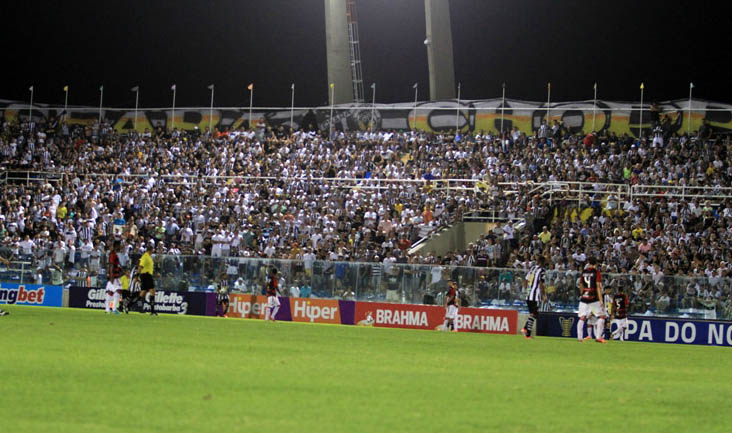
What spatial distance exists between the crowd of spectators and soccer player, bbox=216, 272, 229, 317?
3.96m

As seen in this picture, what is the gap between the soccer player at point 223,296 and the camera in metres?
33.7

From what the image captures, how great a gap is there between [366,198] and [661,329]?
17.2m

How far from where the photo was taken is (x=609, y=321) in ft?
95.7

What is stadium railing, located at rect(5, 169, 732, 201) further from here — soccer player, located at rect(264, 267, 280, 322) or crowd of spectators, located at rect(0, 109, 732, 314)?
soccer player, located at rect(264, 267, 280, 322)

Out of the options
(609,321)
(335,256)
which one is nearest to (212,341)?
(609,321)

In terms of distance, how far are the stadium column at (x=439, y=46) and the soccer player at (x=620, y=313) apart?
84.2ft

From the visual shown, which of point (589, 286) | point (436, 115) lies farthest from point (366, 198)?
point (589, 286)

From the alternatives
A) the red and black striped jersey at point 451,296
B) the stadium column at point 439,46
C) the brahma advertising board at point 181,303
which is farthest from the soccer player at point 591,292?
the stadium column at point 439,46

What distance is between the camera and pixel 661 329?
29.1 meters

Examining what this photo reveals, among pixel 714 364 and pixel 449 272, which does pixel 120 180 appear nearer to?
pixel 449 272

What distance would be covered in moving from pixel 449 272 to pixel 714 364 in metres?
13.1

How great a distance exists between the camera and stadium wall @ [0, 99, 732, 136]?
46.5 m

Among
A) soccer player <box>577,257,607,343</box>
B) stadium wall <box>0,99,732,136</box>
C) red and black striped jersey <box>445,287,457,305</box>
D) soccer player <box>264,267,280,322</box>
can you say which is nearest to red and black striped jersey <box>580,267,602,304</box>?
soccer player <box>577,257,607,343</box>

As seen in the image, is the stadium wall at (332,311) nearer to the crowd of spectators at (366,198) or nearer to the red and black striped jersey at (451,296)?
the red and black striped jersey at (451,296)
